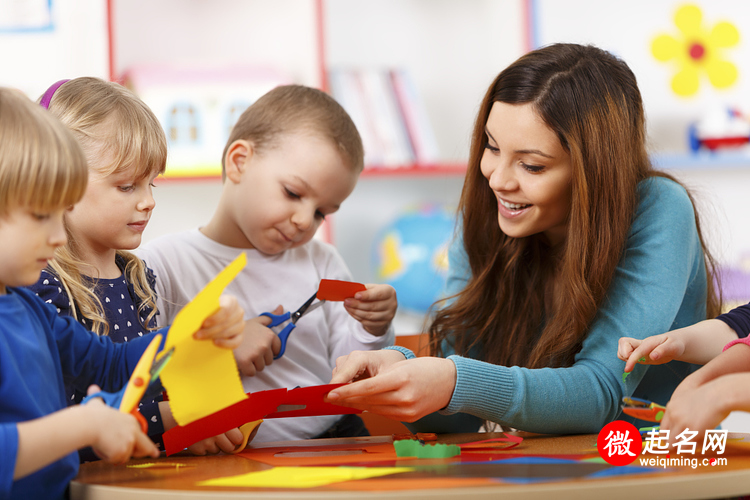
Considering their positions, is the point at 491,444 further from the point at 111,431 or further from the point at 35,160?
the point at 35,160

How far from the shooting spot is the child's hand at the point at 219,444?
0.83m

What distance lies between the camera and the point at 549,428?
894 mm

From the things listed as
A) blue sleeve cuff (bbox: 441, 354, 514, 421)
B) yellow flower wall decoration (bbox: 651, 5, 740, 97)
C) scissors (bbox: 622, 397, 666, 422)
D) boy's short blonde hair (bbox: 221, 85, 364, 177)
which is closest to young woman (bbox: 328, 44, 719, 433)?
blue sleeve cuff (bbox: 441, 354, 514, 421)

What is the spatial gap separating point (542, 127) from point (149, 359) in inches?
27.0

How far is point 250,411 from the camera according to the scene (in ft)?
2.72

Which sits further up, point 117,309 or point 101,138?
point 101,138

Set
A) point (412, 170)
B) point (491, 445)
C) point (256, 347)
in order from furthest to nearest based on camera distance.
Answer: point (412, 170)
point (256, 347)
point (491, 445)

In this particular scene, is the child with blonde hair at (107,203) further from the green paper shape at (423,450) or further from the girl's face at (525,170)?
the girl's face at (525,170)

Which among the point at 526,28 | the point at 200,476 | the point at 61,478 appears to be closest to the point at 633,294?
the point at 200,476

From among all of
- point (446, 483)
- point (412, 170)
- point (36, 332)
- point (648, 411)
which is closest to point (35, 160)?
point (36, 332)

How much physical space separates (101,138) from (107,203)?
88 mm

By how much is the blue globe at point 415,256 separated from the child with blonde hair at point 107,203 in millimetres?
1438

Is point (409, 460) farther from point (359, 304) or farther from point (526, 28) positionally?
point (526, 28)

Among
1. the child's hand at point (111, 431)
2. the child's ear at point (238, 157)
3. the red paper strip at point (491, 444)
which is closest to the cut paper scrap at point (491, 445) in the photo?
the red paper strip at point (491, 444)
